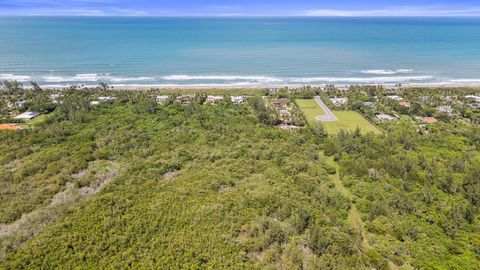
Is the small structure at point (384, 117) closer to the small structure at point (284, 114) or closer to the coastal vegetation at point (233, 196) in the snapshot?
the coastal vegetation at point (233, 196)

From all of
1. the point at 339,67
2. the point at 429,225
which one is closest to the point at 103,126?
the point at 429,225

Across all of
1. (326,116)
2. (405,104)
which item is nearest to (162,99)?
(326,116)

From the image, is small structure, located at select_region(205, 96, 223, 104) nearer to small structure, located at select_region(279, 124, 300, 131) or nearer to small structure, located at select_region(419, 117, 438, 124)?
small structure, located at select_region(279, 124, 300, 131)

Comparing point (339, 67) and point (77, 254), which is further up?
point (339, 67)

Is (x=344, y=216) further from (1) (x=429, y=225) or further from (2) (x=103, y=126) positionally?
(2) (x=103, y=126)

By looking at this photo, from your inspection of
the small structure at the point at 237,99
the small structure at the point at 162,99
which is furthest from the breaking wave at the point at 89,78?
the small structure at the point at 237,99
